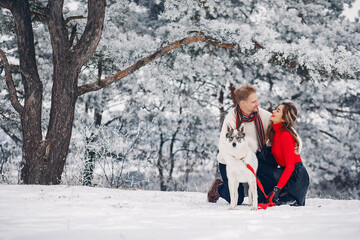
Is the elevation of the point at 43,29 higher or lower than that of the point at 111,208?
higher

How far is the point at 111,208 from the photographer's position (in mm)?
3523

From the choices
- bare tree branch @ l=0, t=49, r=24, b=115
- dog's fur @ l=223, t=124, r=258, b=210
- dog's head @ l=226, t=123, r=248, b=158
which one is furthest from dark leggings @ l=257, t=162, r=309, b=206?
bare tree branch @ l=0, t=49, r=24, b=115

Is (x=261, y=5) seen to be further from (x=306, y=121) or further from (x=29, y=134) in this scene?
(x=29, y=134)

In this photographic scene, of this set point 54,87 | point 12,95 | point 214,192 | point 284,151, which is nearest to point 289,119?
point 284,151

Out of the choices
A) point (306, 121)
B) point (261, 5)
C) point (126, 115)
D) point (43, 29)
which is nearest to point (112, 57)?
point (43, 29)

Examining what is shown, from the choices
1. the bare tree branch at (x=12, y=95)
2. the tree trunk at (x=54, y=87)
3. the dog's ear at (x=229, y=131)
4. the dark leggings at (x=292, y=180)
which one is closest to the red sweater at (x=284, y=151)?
the dark leggings at (x=292, y=180)

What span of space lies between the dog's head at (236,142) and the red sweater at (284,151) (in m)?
0.61

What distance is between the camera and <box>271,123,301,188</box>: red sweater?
409 centimetres

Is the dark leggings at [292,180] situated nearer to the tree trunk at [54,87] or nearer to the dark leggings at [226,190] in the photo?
the dark leggings at [226,190]

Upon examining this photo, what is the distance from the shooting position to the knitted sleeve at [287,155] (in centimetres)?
408

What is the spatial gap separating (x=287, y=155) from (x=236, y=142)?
30.0 inches

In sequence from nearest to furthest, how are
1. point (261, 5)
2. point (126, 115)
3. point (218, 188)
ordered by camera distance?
1. point (218, 188)
2. point (261, 5)
3. point (126, 115)

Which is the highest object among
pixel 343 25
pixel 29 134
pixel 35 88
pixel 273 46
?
pixel 343 25

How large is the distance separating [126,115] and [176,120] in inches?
96.0
